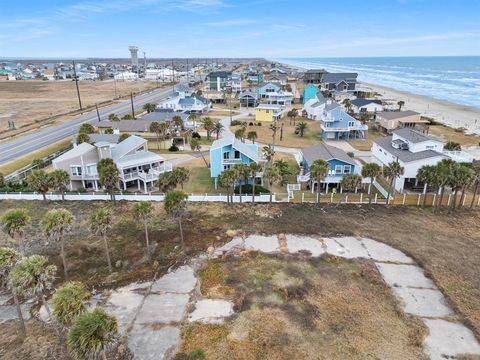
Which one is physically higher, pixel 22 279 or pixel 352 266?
pixel 22 279

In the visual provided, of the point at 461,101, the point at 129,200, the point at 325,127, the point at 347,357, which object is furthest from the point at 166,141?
the point at 461,101

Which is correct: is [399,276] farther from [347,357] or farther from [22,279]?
[22,279]

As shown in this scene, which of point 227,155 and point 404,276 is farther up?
point 227,155

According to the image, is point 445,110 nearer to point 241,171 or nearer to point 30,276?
point 241,171

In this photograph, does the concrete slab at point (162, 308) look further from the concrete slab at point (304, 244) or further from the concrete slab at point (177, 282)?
the concrete slab at point (304, 244)

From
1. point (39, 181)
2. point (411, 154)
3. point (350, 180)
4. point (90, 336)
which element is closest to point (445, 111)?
point (411, 154)

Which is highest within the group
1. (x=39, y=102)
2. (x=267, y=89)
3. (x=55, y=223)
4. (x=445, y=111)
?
(x=267, y=89)
